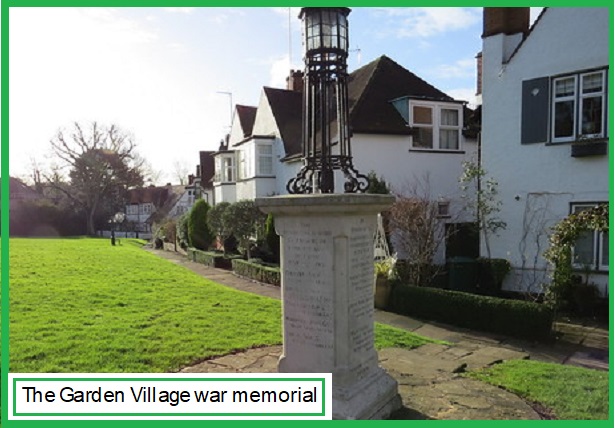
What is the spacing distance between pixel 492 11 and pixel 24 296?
47.9ft

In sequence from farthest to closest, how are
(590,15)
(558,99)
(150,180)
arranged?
(150,180) → (558,99) → (590,15)

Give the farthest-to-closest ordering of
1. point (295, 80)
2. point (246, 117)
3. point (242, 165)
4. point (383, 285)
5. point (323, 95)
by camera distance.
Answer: point (246, 117), point (295, 80), point (242, 165), point (383, 285), point (323, 95)

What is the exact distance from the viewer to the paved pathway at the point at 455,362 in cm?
511

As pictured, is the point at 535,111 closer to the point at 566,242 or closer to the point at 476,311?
the point at 566,242

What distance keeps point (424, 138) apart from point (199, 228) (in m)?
14.4

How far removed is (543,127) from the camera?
38.8ft

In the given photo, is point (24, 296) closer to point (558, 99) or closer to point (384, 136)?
point (384, 136)

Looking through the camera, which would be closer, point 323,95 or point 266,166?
point 323,95

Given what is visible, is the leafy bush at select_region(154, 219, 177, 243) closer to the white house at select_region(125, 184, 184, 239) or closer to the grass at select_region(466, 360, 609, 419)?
the white house at select_region(125, 184, 184, 239)

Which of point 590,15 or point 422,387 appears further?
point 590,15

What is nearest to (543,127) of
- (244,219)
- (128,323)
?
(128,323)

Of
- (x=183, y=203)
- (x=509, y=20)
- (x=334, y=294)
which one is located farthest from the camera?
(x=183, y=203)

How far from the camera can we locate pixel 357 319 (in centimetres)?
482

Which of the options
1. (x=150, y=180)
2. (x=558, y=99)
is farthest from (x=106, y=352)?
(x=150, y=180)
